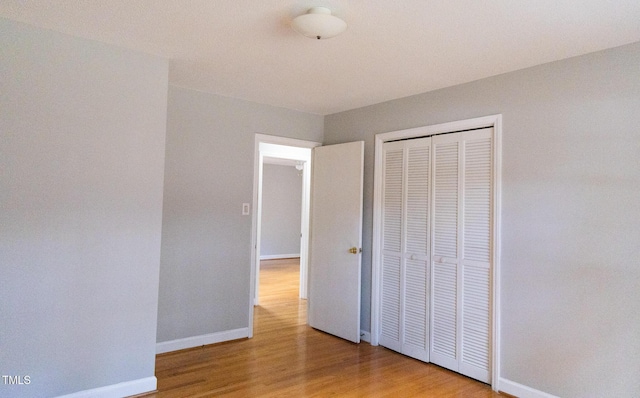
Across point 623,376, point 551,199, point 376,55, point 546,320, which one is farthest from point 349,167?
point 623,376

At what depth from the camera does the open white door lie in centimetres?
398

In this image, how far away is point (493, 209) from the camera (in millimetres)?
2996

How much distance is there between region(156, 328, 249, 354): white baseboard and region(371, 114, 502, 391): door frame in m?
1.39

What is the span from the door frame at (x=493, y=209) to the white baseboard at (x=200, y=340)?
139 cm

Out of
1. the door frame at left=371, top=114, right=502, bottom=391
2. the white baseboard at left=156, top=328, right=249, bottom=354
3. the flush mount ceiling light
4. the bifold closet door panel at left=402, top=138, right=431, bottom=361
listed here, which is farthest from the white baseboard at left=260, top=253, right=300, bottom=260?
the flush mount ceiling light

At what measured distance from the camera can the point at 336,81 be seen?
3.33 m

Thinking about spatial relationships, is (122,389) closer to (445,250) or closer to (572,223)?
(445,250)

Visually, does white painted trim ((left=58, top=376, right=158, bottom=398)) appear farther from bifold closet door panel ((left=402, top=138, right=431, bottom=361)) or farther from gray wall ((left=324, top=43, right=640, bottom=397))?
gray wall ((left=324, top=43, right=640, bottom=397))

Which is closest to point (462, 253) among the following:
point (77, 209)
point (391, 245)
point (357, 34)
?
point (391, 245)

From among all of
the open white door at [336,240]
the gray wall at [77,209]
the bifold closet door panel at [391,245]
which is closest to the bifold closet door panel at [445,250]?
the bifold closet door panel at [391,245]

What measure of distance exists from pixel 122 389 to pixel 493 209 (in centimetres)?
304

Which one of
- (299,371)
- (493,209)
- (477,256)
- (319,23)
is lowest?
(299,371)

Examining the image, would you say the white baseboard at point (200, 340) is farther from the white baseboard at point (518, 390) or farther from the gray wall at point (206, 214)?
the white baseboard at point (518, 390)

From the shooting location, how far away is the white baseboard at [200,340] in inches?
137
